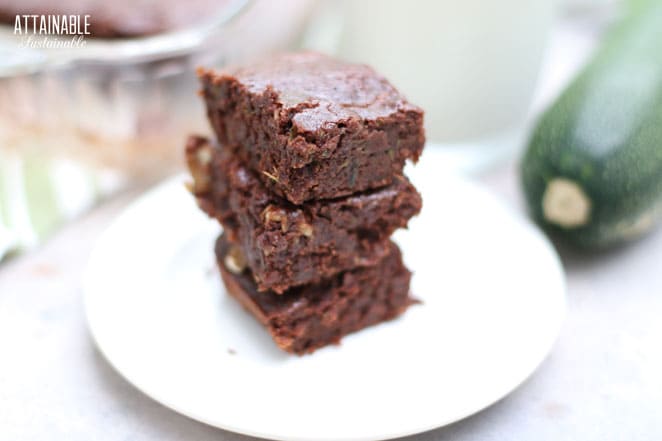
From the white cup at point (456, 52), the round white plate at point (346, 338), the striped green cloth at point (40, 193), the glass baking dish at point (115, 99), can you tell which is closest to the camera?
the round white plate at point (346, 338)

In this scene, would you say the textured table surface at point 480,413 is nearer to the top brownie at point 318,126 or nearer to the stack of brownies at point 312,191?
the stack of brownies at point 312,191

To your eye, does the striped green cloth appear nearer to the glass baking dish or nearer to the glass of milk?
the glass baking dish

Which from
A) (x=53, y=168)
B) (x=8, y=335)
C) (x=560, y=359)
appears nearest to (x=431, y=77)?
(x=560, y=359)

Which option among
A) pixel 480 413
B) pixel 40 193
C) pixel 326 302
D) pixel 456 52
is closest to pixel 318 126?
pixel 326 302

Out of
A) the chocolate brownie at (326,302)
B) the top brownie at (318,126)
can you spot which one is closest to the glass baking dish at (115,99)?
the top brownie at (318,126)

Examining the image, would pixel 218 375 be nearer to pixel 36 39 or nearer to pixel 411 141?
pixel 411 141

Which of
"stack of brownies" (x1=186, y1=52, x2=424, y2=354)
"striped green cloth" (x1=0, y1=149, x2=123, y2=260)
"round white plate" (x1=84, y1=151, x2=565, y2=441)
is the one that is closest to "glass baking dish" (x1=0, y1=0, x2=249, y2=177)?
"striped green cloth" (x1=0, y1=149, x2=123, y2=260)
